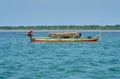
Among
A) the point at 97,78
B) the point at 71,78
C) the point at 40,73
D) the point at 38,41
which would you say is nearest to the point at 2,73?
the point at 40,73

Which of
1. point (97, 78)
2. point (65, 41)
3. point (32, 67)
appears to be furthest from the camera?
point (65, 41)

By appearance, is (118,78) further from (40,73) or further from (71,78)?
(40,73)

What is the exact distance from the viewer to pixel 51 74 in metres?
25.2

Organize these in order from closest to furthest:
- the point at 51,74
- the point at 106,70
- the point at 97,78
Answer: the point at 97,78
the point at 51,74
the point at 106,70

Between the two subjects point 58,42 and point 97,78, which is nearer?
point 97,78

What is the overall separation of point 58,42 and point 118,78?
43575 mm

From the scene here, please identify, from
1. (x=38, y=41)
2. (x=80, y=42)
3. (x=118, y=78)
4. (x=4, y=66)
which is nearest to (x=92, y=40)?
(x=80, y=42)

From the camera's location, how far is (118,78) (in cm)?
2377

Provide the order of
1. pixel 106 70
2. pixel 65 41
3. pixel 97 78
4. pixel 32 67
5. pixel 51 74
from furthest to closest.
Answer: pixel 65 41 → pixel 32 67 → pixel 106 70 → pixel 51 74 → pixel 97 78

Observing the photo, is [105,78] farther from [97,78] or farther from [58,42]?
[58,42]

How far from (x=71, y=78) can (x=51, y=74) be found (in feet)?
6.28

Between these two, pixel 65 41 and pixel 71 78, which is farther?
pixel 65 41

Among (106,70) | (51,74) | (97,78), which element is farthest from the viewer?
(106,70)

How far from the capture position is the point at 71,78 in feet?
78.0
